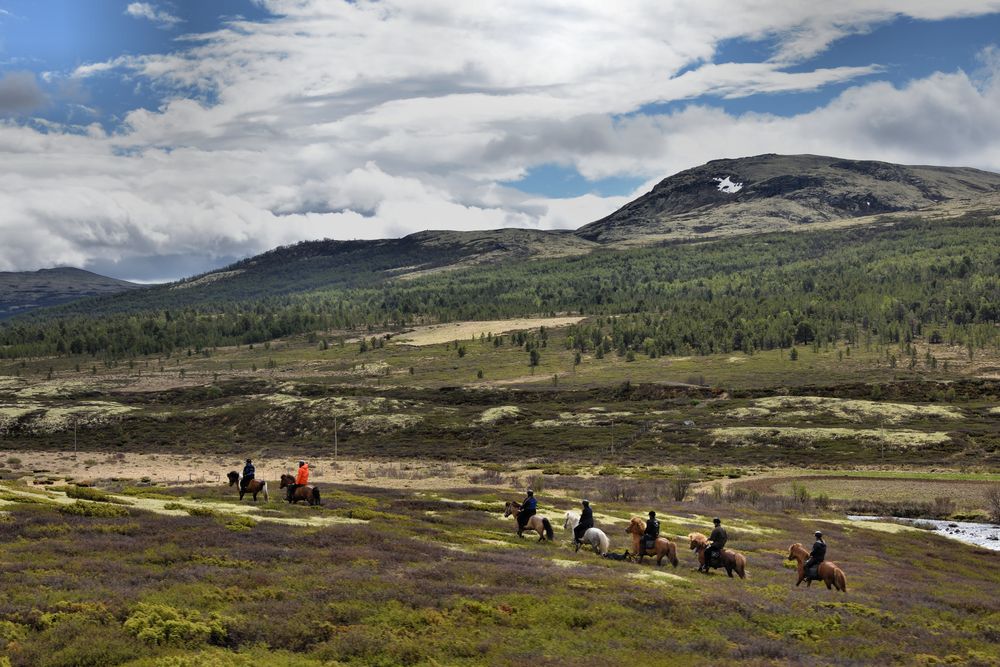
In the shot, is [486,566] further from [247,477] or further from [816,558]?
[247,477]

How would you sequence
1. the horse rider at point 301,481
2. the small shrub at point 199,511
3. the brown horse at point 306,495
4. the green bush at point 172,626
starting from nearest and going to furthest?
the green bush at point 172,626 < the small shrub at point 199,511 < the brown horse at point 306,495 < the horse rider at point 301,481

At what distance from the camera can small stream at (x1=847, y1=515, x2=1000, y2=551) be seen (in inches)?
2569

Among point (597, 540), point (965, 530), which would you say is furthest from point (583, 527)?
point (965, 530)

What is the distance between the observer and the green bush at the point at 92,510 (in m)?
40.2

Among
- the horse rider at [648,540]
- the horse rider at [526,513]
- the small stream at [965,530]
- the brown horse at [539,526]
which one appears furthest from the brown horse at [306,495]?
the small stream at [965,530]

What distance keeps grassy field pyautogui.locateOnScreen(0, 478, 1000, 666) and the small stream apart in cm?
2175

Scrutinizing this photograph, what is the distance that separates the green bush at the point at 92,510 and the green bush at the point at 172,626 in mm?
18755

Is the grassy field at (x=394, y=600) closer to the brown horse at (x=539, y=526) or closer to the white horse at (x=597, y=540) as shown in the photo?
the white horse at (x=597, y=540)

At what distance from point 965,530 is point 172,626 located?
2797 inches

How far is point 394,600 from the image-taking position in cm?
2739

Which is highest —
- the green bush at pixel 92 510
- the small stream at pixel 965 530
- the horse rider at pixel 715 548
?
the green bush at pixel 92 510

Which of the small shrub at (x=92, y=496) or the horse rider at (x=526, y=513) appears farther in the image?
the small shrub at (x=92, y=496)

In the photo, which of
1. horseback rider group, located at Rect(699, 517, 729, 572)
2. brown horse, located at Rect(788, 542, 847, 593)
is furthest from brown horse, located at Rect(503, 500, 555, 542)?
brown horse, located at Rect(788, 542, 847, 593)

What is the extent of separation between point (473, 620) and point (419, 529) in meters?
18.0
